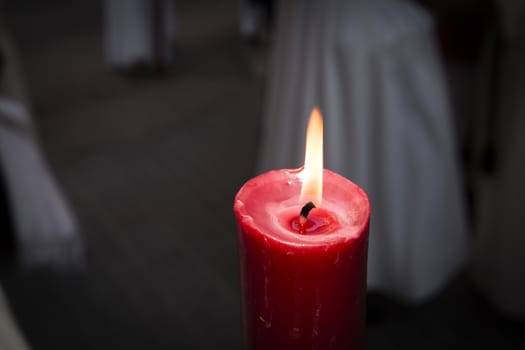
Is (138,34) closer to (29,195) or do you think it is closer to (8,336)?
(29,195)

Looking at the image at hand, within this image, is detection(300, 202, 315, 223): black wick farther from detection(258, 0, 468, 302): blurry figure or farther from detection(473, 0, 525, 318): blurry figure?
detection(473, 0, 525, 318): blurry figure

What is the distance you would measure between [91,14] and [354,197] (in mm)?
4644

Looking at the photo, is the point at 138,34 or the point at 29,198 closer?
the point at 29,198

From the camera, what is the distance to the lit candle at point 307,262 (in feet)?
0.96

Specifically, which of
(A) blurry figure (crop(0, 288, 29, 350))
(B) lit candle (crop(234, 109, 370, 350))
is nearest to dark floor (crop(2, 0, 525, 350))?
(A) blurry figure (crop(0, 288, 29, 350))

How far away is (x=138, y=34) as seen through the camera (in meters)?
3.55

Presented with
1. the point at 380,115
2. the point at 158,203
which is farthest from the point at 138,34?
the point at 380,115

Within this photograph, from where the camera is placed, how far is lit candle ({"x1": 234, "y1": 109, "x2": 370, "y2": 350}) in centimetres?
29

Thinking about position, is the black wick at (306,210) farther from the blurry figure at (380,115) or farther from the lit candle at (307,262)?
the blurry figure at (380,115)

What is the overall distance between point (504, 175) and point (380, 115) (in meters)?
0.37

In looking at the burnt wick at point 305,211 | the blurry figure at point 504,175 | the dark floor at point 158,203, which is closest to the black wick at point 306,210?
the burnt wick at point 305,211

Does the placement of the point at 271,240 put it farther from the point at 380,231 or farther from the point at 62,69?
the point at 62,69

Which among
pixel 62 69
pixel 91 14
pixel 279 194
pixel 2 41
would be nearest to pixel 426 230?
pixel 279 194

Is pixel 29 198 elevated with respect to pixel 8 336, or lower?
lower
